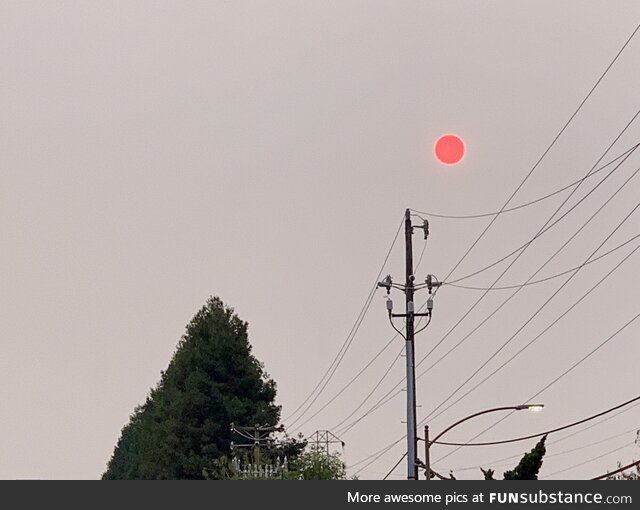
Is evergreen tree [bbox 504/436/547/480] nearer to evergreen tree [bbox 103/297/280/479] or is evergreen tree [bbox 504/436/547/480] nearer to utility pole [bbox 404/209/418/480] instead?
utility pole [bbox 404/209/418/480]

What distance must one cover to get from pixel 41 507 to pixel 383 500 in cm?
653

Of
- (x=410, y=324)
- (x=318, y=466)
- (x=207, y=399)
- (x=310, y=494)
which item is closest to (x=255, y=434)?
(x=207, y=399)

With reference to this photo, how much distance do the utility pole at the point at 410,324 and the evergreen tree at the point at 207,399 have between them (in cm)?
4452

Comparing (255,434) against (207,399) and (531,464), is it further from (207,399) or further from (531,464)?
(531,464)

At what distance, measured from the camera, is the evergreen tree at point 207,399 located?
332 ft

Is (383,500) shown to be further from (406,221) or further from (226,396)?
(226,396)

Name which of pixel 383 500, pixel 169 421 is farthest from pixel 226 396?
pixel 383 500

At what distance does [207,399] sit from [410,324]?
54.3 meters

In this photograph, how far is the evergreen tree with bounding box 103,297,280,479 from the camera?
332 ft

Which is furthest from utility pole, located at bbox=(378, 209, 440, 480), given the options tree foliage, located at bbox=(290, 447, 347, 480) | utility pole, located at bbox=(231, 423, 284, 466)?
utility pole, located at bbox=(231, 423, 284, 466)

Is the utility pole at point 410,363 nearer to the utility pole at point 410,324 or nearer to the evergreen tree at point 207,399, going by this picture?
the utility pole at point 410,324

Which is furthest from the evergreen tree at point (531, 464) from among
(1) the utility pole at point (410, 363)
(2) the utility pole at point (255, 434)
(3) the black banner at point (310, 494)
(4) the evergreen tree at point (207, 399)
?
(4) the evergreen tree at point (207, 399)

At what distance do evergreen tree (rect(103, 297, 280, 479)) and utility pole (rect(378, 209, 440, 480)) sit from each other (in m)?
44.5

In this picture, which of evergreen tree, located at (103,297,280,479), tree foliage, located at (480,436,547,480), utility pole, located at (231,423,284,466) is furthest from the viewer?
evergreen tree, located at (103,297,280,479)
